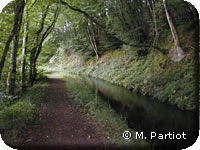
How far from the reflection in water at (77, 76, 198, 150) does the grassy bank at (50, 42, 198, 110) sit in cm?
38

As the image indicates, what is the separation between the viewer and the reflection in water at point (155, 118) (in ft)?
9.32

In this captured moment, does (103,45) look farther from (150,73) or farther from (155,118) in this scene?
(155,118)

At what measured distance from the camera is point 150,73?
761 cm

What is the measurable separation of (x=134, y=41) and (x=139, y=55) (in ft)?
6.76

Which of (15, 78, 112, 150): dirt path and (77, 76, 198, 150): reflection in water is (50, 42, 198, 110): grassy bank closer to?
(77, 76, 198, 150): reflection in water

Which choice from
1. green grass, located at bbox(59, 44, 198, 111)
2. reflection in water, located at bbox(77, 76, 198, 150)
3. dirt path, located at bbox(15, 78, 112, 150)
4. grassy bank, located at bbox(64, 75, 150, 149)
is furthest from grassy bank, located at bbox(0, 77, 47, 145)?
green grass, located at bbox(59, 44, 198, 111)

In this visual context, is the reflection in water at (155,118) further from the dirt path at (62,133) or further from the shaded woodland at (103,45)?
the dirt path at (62,133)

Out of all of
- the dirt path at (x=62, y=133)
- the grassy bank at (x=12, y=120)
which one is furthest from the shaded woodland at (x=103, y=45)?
the dirt path at (x=62, y=133)

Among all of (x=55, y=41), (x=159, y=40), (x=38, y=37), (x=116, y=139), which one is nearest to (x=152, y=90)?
(x=159, y=40)

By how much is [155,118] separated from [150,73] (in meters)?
3.34

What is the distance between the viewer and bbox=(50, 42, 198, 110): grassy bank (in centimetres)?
440

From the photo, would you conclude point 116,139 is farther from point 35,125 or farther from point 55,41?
point 55,41

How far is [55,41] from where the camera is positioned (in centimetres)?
614

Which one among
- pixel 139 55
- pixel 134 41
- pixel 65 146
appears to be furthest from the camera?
pixel 139 55
